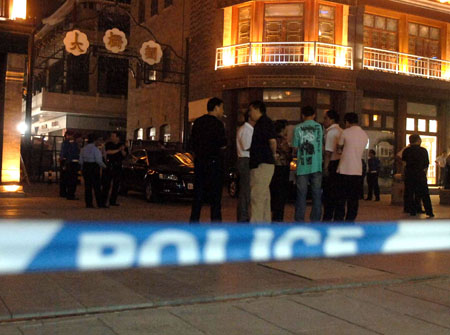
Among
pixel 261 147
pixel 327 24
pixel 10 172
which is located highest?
pixel 327 24

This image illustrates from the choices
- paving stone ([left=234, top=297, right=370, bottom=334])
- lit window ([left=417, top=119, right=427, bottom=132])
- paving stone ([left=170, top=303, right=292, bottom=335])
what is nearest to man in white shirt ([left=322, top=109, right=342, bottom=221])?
paving stone ([left=234, top=297, right=370, bottom=334])

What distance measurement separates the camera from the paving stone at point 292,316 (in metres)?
4.62

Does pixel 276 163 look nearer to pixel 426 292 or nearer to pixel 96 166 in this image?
pixel 426 292

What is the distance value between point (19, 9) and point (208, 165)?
11.4 metres

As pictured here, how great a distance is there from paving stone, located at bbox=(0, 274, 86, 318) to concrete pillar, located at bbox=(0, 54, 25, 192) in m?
12.2

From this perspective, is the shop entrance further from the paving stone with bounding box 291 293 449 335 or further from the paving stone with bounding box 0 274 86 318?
the paving stone with bounding box 0 274 86 318

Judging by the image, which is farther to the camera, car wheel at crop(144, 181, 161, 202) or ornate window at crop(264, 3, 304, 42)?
ornate window at crop(264, 3, 304, 42)

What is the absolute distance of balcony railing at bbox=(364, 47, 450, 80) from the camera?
2528cm

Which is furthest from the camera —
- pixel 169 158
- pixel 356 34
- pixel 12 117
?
pixel 356 34

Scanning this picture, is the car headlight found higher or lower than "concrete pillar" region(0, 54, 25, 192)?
lower

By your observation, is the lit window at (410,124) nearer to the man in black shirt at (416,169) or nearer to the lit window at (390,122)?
the lit window at (390,122)

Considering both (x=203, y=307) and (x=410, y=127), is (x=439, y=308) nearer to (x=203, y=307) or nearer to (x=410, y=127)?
(x=203, y=307)

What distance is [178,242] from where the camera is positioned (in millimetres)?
5418

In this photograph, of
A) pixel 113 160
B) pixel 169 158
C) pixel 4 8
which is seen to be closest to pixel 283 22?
pixel 169 158
